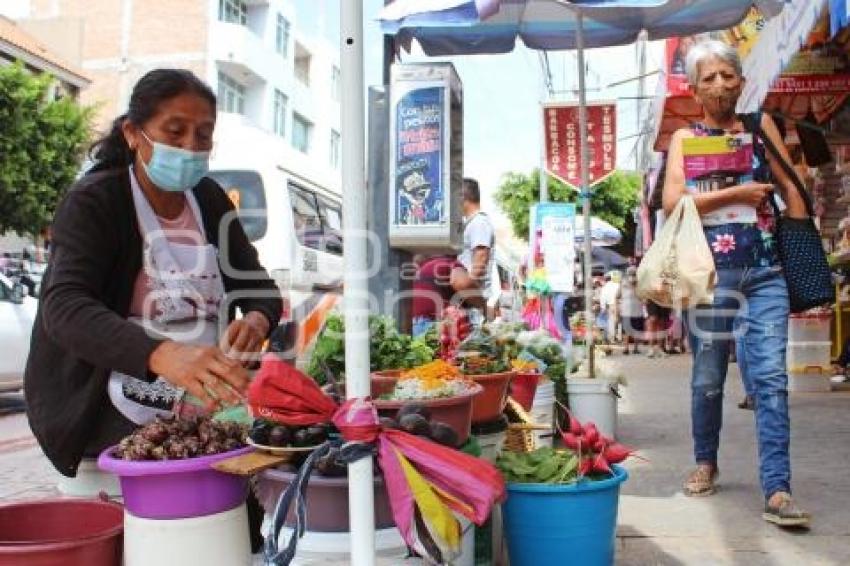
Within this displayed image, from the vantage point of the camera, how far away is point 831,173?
981 cm

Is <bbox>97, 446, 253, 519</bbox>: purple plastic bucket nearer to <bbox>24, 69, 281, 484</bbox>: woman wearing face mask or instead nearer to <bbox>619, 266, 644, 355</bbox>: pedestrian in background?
<bbox>24, 69, 281, 484</bbox>: woman wearing face mask

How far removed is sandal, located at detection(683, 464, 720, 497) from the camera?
3846 millimetres

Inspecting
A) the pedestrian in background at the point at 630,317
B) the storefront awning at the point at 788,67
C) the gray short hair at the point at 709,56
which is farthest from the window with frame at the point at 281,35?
the gray short hair at the point at 709,56

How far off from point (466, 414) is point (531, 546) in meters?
0.59

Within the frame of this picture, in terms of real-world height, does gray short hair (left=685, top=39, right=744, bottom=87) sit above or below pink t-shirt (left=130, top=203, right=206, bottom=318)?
above

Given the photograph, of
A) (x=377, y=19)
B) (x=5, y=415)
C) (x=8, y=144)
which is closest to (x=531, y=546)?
(x=377, y=19)

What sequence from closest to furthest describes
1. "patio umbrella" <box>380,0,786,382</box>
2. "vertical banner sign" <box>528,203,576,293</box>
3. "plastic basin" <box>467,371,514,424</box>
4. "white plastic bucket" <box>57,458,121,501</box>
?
"white plastic bucket" <box>57,458,121,501</box>
"plastic basin" <box>467,371,514,424</box>
"patio umbrella" <box>380,0,786,382</box>
"vertical banner sign" <box>528,203,576,293</box>

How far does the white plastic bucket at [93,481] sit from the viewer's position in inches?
79.1

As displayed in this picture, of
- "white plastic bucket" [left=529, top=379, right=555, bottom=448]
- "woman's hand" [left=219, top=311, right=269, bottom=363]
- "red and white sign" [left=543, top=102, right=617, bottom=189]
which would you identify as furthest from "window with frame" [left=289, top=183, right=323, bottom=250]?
"woman's hand" [left=219, top=311, right=269, bottom=363]

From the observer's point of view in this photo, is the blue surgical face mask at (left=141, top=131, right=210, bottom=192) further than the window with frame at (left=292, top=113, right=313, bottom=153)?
No

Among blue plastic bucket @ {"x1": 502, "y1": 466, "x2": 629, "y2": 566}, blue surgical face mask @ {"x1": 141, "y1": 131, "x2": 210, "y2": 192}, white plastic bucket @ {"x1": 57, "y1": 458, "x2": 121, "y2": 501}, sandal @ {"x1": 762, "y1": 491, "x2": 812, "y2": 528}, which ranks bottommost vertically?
sandal @ {"x1": 762, "y1": 491, "x2": 812, "y2": 528}

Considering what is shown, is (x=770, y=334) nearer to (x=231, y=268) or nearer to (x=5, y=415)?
(x=231, y=268)

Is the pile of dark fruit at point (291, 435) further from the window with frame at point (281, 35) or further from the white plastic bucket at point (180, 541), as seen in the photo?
the window with frame at point (281, 35)

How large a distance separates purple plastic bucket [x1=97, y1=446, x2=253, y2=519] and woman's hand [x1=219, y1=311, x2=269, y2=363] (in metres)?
0.36
